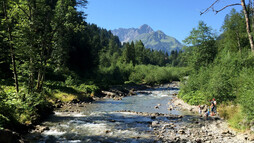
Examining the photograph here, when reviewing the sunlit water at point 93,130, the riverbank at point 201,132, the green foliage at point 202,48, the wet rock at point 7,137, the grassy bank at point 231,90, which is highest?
the green foliage at point 202,48

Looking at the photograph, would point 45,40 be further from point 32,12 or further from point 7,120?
point 7,120

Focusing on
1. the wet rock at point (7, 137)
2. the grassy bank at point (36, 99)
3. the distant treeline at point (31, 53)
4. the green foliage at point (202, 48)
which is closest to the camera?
the wet rock at point (7, 137)

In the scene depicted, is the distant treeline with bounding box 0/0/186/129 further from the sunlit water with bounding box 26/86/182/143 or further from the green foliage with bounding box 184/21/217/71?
the green foliage with bounding box 184/21/217/71

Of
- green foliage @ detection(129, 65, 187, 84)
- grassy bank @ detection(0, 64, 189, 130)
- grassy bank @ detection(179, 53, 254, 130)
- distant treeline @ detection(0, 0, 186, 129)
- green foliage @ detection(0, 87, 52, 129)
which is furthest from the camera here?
green foliage @ detection(129, 65, 187, 84)

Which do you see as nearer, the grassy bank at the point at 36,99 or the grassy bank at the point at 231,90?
the grassy bank at the point at 36,99

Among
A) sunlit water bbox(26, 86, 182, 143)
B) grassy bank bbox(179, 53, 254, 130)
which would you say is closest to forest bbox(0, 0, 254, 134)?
grassy bank bbox(179, 53, 254, 130)

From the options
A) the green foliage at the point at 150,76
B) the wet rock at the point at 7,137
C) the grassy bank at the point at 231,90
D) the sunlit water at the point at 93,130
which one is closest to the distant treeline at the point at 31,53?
the wet rock at the point at 7,137

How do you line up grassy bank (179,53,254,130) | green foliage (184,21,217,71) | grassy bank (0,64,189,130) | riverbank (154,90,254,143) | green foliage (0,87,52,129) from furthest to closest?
green foliage (184,21,217,71) → grassy bank (179,53,254,130) → grassy bank (0,64,189,130) → riverbank (154,90,254,143) → green foliage (0,87,52,129)

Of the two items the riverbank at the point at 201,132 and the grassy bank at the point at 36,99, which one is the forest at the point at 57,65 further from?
the riverbank at the point at 201,132

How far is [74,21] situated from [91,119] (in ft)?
41.0

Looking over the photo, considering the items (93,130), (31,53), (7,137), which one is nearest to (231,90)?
(93,130)

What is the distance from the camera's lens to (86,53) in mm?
51750

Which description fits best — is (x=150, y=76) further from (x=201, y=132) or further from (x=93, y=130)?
(x=93, y=130)

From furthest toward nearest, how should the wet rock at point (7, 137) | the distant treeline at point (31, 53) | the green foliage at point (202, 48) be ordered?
1. the green foliage at point (202, 48)
2. the distant treeline at point (31, 53)
3. the wet rock at point (7, 137)
